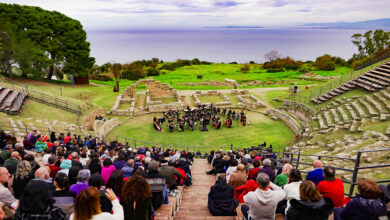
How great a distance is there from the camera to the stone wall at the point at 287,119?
23.7m

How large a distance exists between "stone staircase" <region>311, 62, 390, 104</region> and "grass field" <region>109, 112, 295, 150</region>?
5.61 m

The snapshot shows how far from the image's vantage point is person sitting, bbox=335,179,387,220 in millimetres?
4152

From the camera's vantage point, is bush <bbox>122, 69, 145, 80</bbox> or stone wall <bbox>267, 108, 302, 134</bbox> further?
bush <bbox>122, 69, 145, 80</bbox>

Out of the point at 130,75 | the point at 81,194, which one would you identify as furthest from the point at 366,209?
the point at 130,75

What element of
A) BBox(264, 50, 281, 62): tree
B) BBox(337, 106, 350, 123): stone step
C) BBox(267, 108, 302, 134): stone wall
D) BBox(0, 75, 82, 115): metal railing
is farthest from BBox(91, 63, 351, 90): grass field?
BBox(337, 106, 350, 123): stone step

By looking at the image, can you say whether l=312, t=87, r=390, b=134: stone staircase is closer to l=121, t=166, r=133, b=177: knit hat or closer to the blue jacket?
the blue jacket

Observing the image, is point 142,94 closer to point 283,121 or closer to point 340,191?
point 283,121

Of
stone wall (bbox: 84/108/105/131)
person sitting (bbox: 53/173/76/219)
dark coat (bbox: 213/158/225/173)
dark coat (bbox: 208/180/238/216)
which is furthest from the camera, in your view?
stone wall (bbox: 84/108/105/131)

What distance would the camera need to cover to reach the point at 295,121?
977 inches

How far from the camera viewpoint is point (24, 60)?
3195 centimetres

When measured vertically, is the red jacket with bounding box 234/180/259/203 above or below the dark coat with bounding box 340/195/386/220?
below

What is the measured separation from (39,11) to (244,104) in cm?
3115

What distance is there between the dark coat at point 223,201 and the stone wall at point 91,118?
20.1m

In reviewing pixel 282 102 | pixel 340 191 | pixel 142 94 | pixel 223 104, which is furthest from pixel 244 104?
pixel 340 191
